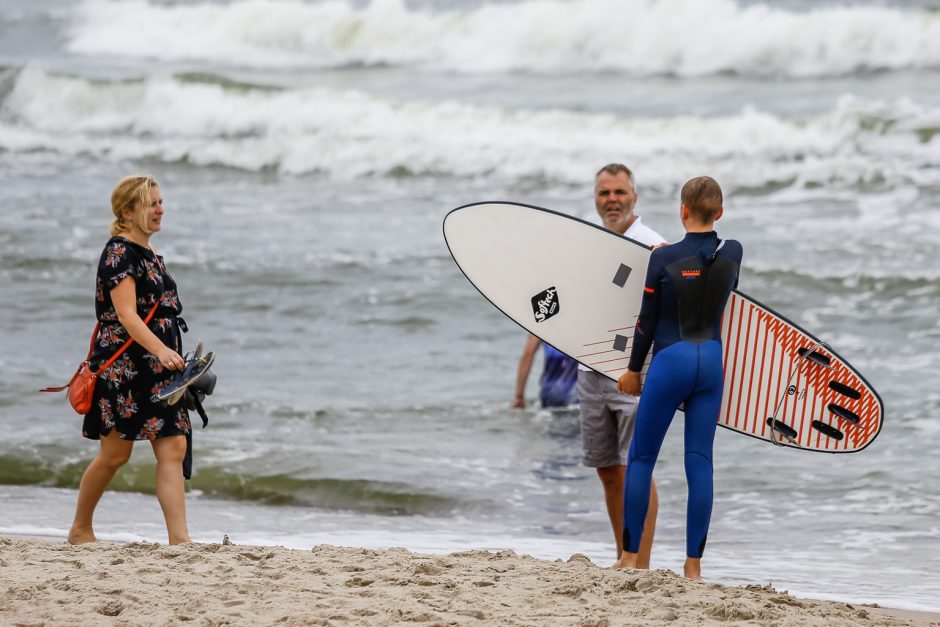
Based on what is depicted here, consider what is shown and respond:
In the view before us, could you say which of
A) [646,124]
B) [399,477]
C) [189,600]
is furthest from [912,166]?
[189,600]

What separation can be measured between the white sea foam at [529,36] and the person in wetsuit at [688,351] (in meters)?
18.6

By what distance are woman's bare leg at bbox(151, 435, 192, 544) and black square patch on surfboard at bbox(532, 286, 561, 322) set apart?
1.46 m

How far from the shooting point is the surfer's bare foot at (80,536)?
4969mm

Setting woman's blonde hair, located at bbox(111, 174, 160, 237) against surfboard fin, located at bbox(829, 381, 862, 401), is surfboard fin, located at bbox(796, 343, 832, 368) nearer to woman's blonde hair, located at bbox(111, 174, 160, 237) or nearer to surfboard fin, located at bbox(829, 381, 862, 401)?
surfboard fin, located at bbox(829, 381, 862, 401)

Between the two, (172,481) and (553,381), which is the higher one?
(553,381)

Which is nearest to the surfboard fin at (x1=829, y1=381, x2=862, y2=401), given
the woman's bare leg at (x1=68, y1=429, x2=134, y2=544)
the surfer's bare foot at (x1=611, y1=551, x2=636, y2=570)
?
the surfer's bare foot at (x1=611, y1=551, x2=636, y2=570)

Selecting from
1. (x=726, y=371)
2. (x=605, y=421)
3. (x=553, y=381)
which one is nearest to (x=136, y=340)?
(x=605, y=421)

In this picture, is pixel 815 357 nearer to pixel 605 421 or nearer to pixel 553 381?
pixel 605 421

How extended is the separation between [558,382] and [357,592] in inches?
150

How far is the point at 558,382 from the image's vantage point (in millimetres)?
7785

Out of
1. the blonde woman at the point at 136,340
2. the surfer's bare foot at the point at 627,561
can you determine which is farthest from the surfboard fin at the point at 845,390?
the blonde woman at the point at 136,340

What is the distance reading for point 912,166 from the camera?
51.2 ft

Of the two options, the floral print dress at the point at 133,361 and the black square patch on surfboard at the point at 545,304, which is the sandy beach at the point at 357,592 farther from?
the black square patch on surfboard at the point at 545,304

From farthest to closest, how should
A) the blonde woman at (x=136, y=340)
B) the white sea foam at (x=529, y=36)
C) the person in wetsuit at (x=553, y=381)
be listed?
1. the white sea foam at (x=529, y=36)
2. the person in wetsuit at (x=553, y=381)
3. the blonde woman at (x=136, y=340)
